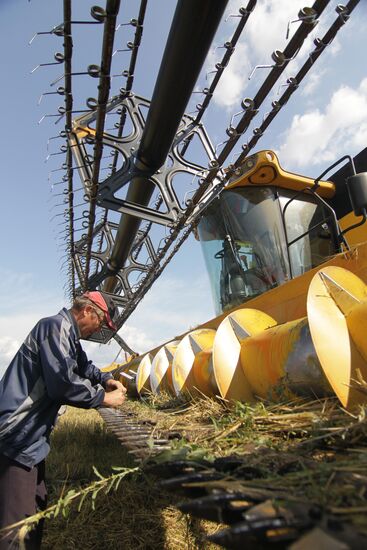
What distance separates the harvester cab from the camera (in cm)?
367

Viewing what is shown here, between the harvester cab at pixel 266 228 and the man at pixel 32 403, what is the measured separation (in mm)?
1952

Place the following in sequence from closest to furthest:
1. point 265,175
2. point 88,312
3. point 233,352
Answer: point 233,352 < point 88,312 < point 265,175

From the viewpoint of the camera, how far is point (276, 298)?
2.69 meters

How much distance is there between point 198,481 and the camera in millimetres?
852

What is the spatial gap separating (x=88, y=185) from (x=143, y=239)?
2.94m

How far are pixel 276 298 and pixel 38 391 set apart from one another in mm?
1521

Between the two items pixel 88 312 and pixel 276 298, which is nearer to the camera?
pixel 88 312

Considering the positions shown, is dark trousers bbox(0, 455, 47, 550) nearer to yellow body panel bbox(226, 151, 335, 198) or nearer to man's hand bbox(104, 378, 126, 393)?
man's hand bbox(104, 378, 126, 393)

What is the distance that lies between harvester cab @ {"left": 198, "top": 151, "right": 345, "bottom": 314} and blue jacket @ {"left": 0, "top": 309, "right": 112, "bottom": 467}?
1.99m

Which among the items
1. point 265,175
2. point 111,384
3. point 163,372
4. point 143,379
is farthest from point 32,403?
point 265,175

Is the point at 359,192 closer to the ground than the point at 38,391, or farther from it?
farther from it

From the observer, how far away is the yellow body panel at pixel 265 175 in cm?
371

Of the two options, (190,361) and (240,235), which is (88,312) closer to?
(190,361)

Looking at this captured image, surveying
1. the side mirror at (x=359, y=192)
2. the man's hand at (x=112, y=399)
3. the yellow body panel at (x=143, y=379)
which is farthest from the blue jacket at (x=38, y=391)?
the yellow body panel at (x=143, y=379)
